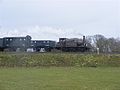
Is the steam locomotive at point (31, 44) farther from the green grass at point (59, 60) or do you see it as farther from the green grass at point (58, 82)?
the green grass at point (58, 82)

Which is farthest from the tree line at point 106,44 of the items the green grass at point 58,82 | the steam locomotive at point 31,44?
the green grass at point 58,82

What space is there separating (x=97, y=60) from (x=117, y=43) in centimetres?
6929

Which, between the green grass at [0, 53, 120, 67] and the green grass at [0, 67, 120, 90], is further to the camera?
the green grass at [0, 53, 120, 67]

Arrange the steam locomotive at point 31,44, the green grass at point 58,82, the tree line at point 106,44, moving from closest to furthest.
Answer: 1. the green grass at point 58,82
2. the steam locomotive at point 31,44
3. the tree line at point 106,44

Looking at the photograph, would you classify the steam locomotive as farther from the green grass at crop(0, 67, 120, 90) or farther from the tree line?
the green grass at crop(0, 67, 120, 90)

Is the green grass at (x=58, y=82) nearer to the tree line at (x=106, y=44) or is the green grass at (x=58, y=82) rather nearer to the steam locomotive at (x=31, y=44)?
the steam locomotive at (x=31, y=44)

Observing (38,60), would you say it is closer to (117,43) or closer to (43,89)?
(43,89)

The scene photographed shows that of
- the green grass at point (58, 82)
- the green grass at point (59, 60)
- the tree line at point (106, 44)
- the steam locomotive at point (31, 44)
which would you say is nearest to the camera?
the green grass at point (58, 82)

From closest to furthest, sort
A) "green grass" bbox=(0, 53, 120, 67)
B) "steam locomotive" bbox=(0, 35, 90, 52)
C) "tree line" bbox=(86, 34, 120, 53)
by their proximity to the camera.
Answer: "green grass" bbox=(0, 53, 120, 67)
"steam locomotive" bbox=(0, 35, 90, 52)
"tree line" bbox=(86, 34, 120, 53)

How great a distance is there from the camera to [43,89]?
1748 centimetres

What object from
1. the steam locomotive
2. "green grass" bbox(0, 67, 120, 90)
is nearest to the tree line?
the steam locomotive

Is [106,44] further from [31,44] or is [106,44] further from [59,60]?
[59,60]

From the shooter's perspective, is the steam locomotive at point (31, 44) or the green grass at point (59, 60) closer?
the green grass at point (59, 60)

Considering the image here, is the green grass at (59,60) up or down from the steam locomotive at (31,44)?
down
